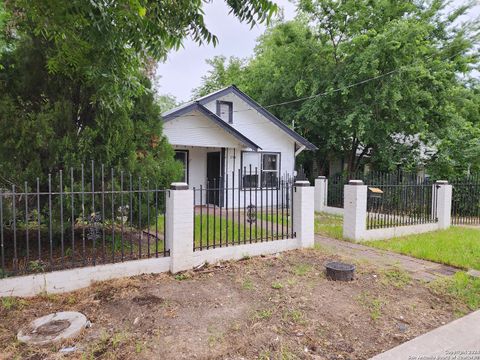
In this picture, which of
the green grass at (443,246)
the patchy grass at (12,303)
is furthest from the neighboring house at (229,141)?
the patchy grass at (12,303)

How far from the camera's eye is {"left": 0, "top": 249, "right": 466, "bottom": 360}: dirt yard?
293cm

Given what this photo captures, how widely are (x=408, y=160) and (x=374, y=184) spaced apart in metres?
6.97

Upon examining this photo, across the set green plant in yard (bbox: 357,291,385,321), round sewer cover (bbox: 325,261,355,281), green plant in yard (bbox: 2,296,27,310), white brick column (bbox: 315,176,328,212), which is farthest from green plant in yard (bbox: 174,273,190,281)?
white brick column (bbox: 315,176,328,212)

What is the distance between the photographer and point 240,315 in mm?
3600

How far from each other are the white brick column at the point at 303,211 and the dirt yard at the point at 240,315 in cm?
131

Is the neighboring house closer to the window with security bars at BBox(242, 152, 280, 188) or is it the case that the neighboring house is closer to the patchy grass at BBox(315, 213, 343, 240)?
the window with security bars at BBox(242, 152, 280, 188)

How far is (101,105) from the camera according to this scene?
4762 millimetres

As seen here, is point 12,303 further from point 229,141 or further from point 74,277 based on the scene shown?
point 229,141

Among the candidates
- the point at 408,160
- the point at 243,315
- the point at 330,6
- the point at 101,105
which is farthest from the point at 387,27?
the point at 243,315

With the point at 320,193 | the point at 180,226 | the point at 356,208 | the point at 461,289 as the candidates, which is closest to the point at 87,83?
the point at 180,226

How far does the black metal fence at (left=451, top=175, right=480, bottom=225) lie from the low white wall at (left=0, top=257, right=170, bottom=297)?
424 inches

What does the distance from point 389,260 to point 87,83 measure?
589cm

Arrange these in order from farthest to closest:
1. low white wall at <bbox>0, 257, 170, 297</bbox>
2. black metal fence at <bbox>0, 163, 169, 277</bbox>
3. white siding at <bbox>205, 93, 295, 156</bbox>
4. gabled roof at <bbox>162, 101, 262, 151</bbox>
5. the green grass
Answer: white siding at <bbox>205, 93, 295, 156</bbox>, gabled roof at <bbox>162, 101, 262, 151</bbox>, the green grass, black metal fence at <bbox>0, 163, 169, 277</bbox>, low white wall at <bbox>0, 257, 170, 297</bbox>

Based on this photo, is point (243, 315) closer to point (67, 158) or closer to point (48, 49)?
point (67, 158)
